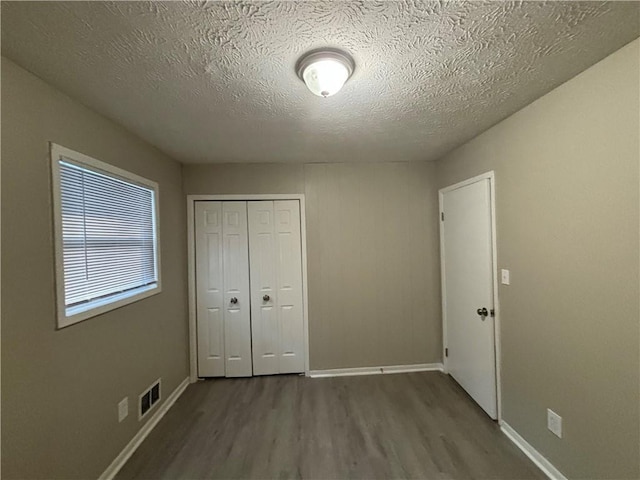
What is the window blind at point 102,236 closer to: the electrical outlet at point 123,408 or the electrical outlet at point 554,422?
the electrical outlet at point 123,408

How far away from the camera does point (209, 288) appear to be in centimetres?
304

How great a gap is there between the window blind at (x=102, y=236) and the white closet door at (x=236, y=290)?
793 millimetres

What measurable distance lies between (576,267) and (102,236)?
2890 millimetres

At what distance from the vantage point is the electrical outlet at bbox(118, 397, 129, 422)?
1.88m

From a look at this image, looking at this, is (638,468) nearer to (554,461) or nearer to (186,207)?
(554,461)

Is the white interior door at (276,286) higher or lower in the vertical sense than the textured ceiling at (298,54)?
lower

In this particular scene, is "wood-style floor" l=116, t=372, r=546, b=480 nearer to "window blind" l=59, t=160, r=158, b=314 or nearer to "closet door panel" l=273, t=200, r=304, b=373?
"closet door panel" l=273, t=200, r=304, b=373

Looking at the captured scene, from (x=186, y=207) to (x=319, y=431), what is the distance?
2.56 meters

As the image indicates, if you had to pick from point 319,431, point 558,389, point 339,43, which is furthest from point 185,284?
point 558,389

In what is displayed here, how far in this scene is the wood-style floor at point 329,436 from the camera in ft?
5.82

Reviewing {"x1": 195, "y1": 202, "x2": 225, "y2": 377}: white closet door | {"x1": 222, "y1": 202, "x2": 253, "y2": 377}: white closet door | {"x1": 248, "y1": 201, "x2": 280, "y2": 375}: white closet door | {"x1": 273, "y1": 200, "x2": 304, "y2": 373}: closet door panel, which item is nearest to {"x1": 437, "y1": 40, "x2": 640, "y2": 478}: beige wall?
{"x1": 273, "y1": 200, "x2": 304, "y2": 373}: closet door panel

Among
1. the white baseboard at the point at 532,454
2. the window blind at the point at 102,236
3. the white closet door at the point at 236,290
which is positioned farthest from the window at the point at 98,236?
the white baseboard at the point at 532,454

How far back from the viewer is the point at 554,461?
1.66 meters

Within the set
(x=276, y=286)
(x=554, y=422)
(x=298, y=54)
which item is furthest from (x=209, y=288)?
(x=554, y=422)
